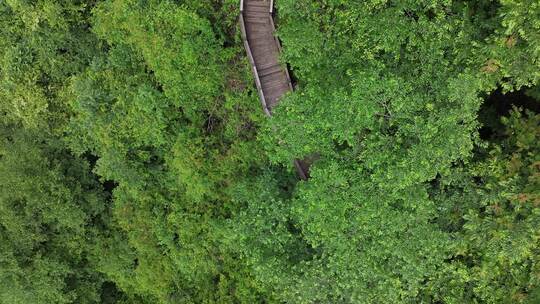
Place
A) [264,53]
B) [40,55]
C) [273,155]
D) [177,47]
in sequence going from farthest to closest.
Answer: [40,55] → [264,53] → [177,47] → [273,155]

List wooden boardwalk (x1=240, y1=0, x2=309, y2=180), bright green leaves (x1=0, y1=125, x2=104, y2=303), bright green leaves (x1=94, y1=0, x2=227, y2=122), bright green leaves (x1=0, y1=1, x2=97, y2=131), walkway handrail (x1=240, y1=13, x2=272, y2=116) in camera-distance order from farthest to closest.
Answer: bright green leaves (x1=0, y1=1, x2=97, y2=131), bright green leaves (x1=0, y1=125, x2=104, y2=303), wooden boardwalk (x1=240, y1=0, x2=309, y2=180), walkway handrail (x1=240, y1=13, x2=272, y2=116), bright green leaves (x1=94, y1=0, x2=227, y2=122)

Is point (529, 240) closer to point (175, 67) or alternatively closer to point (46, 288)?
point (175, 67)

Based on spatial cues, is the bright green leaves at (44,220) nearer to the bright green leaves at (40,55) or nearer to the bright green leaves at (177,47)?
the bright green leaves at (40,55)

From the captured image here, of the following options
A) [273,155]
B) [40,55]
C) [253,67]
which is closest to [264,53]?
[253,67]

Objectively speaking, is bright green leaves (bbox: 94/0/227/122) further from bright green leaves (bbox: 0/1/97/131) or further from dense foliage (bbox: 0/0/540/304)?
A: bright green leaves (bbox: 0/1/97/131)

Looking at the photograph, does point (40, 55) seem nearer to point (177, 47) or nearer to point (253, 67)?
point (177, 47)

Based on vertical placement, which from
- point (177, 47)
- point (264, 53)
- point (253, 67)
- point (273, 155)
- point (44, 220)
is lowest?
point (273, 155)

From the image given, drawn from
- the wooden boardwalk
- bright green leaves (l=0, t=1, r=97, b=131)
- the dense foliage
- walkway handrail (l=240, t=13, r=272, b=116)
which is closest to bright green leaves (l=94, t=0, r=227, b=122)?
the dense foliage
